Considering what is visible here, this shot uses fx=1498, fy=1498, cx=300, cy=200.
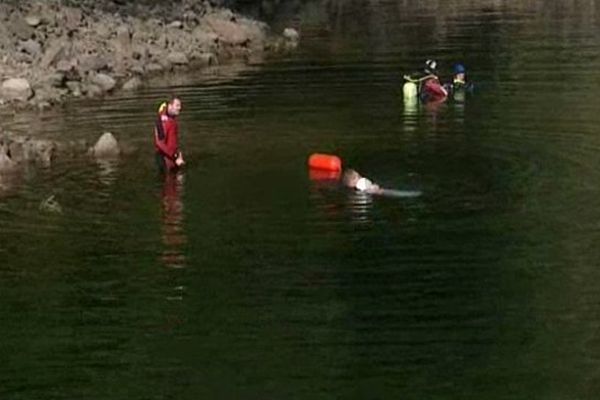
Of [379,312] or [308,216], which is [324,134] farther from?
[379,312]

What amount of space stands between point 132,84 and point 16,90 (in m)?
4.27

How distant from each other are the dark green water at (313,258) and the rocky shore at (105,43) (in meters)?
3.51

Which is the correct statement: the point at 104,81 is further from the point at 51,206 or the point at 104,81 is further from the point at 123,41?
the point at 51,206

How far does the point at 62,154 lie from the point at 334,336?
14.3 m

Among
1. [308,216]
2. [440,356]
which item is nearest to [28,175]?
[308,216]

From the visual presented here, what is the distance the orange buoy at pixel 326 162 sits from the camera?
28875 millimetres

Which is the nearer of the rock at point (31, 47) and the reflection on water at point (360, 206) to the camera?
the reflection on water at point (360, 206)

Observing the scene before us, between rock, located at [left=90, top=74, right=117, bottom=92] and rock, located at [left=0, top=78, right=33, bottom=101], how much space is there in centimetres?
258

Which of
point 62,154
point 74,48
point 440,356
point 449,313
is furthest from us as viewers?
point 74,48

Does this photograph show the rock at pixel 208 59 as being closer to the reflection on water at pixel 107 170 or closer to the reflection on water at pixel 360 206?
the reflection on water at pixel 107 170

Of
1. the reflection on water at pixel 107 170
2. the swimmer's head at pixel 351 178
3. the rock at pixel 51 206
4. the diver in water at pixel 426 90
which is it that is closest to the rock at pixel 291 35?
the diver in water at pixel 426 90

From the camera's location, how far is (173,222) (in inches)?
1001

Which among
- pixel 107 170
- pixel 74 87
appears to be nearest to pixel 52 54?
pixel 74 87

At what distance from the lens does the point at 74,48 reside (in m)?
46.9
